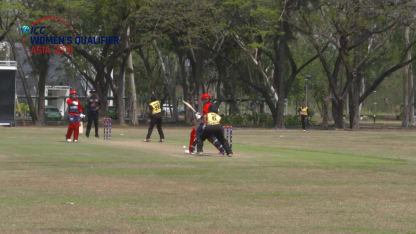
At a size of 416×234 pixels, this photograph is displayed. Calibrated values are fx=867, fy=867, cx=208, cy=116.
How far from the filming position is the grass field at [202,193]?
→ 35.8ft

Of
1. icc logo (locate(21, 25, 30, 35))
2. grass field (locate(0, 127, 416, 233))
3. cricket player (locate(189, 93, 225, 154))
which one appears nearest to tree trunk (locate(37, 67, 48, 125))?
icc logo (locate(21, 25, 30, 35))

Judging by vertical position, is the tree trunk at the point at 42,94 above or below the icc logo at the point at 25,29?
below

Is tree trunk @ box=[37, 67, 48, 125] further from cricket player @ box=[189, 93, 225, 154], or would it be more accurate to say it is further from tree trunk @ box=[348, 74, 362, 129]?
cricket player @ box=[189, 93, 225, 154]

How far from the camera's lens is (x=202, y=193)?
48.2ft

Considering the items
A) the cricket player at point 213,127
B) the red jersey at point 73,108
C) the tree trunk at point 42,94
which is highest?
the tree trunk at point 42,94

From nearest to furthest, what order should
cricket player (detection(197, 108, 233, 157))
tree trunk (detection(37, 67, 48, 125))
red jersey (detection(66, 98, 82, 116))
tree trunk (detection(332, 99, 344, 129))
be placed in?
1. cricket player (detection(197, 108, 233, 157))
2. red jersey (detection(66, 98, 82, 116))
3. tree trunk (detection(332, 99, 344, 129))
4. tree trunk (detection(37, 67, 48, 125))

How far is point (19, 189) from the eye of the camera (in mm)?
14867

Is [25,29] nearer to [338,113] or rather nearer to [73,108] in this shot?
[338,113]

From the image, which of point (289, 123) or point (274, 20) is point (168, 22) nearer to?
point (274, 20)

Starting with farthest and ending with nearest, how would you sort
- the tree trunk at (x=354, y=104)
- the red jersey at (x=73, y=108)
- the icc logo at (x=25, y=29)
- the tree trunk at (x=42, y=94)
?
the tree trunk at (x=42, y=94)
the tree trunk at (x=354, y=104)
the icc logo at (x=25, y=29)
the red jersey at (x=73, y=108)

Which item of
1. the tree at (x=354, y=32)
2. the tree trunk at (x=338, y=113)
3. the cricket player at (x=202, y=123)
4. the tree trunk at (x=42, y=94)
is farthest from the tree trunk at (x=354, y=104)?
the cricket player at (x=202, y=123)

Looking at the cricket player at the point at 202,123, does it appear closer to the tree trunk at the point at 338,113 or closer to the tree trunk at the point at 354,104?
the tree trunk at the point at 338,113

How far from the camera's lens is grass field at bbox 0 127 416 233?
430 inches

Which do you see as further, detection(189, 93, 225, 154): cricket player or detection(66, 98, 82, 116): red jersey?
detection(66, 98, 82, 116): red jersey
